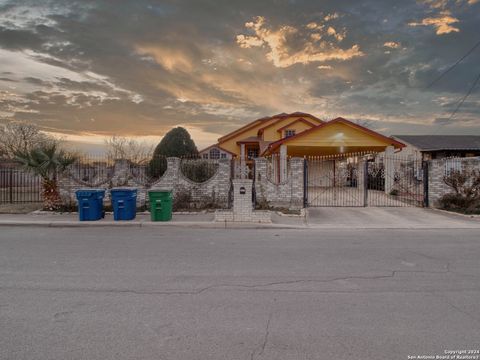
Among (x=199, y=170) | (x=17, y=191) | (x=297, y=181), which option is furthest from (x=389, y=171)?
(x=17, y=191)

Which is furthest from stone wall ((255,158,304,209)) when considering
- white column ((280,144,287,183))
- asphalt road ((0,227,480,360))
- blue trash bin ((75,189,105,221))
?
asphalt road ((0,227,480,360))

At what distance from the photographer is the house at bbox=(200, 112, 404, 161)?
20062mm

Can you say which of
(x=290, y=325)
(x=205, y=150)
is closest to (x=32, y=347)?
(x=290, y=325)

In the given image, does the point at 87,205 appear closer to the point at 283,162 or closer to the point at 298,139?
the point at 283,162

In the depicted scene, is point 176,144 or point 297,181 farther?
point 176,144

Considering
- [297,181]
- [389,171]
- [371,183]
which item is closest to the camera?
[297,181]

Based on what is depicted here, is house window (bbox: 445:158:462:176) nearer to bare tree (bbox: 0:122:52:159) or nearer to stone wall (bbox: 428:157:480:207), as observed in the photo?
stone wall (bbox: 428:157:480:207)

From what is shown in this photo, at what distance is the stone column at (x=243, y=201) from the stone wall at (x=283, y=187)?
3186 mm

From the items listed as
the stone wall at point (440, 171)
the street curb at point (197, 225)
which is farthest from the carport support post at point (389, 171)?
the street curb at point (197, 225)

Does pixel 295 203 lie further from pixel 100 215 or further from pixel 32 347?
pixel 32 347

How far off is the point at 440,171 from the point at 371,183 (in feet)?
33.6

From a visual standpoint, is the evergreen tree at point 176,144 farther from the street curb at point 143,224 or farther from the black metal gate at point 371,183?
the street curb at point 143,224

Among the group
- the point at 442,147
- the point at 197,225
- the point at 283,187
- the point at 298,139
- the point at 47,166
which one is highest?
the point at 442,147

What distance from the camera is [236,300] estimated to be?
485 cm
